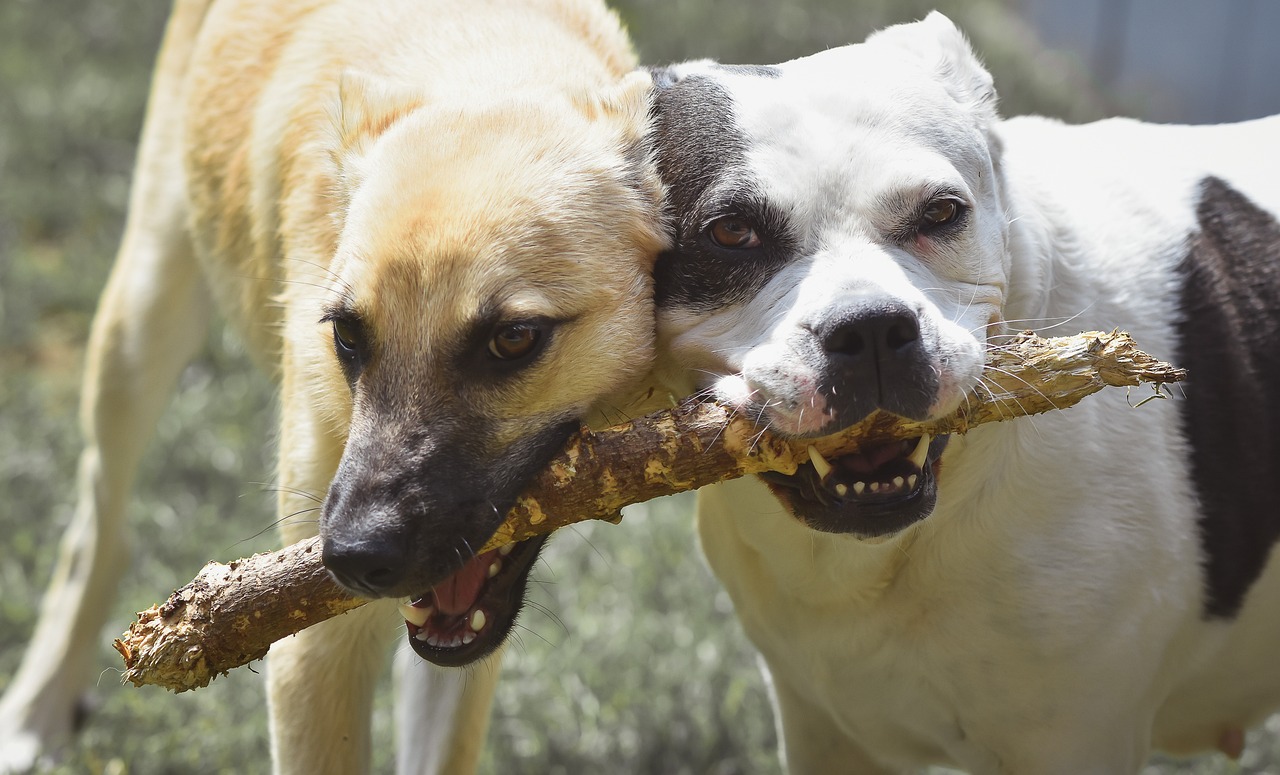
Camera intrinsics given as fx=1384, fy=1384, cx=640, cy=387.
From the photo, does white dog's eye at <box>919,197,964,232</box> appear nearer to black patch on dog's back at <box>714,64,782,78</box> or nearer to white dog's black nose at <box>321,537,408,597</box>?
black patch on dog's back at <box>714,64,782,78</box>

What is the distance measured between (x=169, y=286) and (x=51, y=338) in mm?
3065

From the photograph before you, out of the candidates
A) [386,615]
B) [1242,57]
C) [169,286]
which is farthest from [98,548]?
[1242,57]

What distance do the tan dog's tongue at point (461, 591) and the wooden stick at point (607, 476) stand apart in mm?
176

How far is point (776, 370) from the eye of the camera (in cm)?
265

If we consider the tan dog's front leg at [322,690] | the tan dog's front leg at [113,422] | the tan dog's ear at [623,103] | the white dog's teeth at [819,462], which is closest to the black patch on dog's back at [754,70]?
the tan dog's ear at [623,103]

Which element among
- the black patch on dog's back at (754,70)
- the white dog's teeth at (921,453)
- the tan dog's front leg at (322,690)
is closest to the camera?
the white dog's teeth at (921,453)

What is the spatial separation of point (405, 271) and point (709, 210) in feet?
2.07

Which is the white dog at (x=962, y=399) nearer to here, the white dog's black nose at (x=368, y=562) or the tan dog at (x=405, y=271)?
the tan dog at (x=405, y=271)

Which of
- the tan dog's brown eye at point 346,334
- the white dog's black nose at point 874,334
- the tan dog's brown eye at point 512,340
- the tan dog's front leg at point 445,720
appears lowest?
the tan dog's front leg at point 445,720

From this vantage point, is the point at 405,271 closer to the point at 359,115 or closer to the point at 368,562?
the point at 368,562

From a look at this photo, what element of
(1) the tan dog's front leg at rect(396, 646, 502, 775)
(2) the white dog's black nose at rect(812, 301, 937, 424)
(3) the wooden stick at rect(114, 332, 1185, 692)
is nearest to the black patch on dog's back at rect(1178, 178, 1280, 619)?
(3) the wooden stick at rect(114, 332, 1185, 692)

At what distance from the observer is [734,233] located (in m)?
2.82

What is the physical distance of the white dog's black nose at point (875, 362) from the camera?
2568 mm

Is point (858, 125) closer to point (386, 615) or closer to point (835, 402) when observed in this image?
point (835, 402)
